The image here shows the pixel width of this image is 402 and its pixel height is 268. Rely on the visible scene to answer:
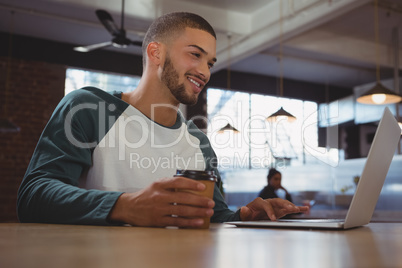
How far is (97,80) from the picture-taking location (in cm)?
695

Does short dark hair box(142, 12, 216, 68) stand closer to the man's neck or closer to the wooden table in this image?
the man's neck

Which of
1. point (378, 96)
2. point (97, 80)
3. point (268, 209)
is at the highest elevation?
point (97, 80)

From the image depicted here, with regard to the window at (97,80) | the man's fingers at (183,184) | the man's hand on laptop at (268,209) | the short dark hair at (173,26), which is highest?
the window at (97,80)

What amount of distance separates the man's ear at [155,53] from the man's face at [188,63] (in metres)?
0.05

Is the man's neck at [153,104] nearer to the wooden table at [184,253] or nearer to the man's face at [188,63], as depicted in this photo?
the man's face at [188,63]

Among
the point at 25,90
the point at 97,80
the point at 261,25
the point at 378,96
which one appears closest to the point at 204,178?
the point at 378,96

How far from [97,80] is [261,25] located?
2796mm

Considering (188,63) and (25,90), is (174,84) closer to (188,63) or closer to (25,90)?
(188,63)

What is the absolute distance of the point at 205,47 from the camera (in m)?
1.40

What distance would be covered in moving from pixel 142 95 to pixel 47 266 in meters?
1.15

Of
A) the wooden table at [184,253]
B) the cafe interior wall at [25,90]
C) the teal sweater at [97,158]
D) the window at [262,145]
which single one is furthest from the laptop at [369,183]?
the window at [262,145]

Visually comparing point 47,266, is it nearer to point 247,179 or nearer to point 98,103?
point 98,103

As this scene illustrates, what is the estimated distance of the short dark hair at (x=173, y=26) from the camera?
1435mm

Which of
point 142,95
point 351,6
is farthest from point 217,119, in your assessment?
point 142,95
